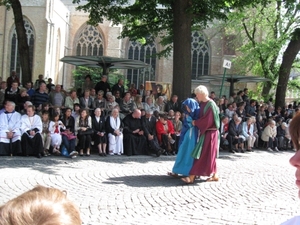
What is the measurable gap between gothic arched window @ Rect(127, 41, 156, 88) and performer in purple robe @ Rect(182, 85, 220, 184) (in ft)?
101

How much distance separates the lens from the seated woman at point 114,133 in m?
13.2

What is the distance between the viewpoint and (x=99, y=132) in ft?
42.7

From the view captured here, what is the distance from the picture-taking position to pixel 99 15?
18578mm

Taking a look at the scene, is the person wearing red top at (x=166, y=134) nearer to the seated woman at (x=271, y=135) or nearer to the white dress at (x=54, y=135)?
the white dress at (x=54, y=135)

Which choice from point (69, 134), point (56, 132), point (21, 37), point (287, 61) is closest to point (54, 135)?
point (56, 132)

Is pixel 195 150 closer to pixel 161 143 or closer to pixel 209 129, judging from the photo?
pixel 209 129

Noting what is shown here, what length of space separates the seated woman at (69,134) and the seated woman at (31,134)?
0.75m

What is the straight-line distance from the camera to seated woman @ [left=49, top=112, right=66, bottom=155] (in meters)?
12.3

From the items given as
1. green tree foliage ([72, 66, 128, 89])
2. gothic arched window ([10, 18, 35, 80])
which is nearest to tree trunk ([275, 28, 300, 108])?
green tree foliage ([72, 66, 128, 89])

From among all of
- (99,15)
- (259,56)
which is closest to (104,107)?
(99,15)

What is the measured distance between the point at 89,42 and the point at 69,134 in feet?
97.2

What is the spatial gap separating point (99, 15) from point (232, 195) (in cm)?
1283

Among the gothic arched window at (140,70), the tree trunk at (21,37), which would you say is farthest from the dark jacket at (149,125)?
the gothic arched window at (140,70)

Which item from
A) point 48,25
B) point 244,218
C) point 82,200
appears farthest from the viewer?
point 48,25
